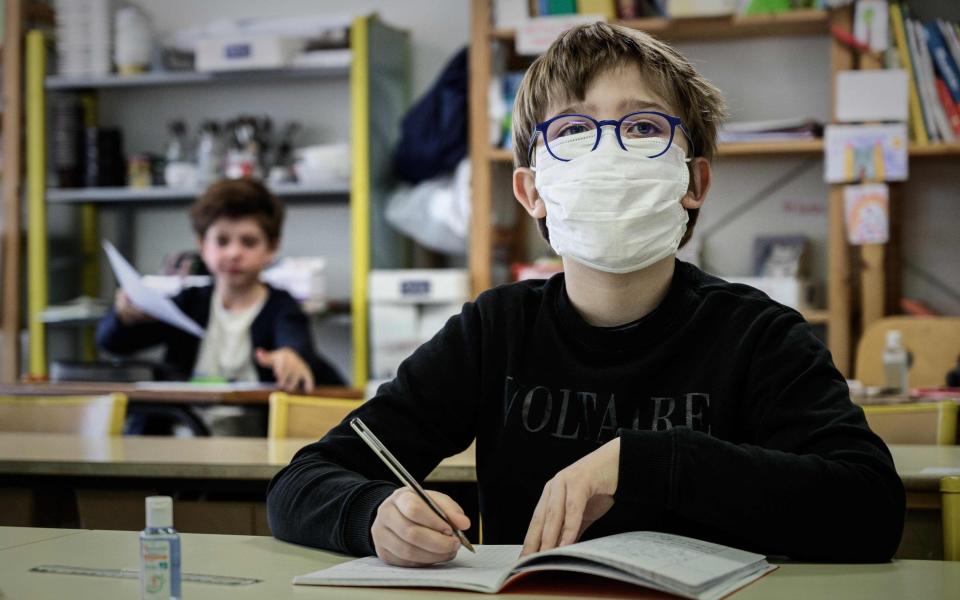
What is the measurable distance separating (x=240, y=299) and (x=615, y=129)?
2759 mm

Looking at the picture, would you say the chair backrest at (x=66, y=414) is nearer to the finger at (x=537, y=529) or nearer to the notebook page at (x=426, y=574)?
the notebook page at (x=426, y=574)

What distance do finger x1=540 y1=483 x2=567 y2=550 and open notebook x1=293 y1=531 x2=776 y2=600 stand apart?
5 centimetres

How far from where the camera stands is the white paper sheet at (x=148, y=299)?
3.73 m

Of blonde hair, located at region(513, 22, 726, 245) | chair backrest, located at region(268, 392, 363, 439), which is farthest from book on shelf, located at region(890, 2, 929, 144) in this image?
blonde hair, located at region(513, 22, 726, 245)

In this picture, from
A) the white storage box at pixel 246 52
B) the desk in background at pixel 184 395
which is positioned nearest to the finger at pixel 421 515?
the desk in background at pixel 184 395

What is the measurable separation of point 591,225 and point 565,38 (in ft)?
0.87

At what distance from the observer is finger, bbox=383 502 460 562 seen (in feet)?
3.70

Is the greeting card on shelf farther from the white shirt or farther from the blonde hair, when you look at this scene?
the blonde hair

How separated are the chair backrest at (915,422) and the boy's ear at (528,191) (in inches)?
35.2

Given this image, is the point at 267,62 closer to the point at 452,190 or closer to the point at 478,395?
the point at 452,190

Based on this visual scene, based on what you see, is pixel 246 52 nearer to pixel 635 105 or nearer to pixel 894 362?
pixel 894 362

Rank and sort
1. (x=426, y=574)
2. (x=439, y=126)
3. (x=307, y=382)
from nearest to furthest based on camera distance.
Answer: (x=426, y=574), (x=307, y=382), (x=439, y=126)

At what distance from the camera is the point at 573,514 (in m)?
1.14

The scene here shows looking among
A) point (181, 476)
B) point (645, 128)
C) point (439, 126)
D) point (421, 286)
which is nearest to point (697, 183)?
point (645, 128)
